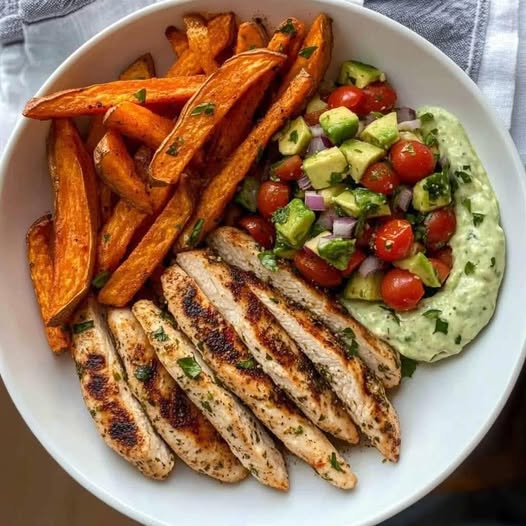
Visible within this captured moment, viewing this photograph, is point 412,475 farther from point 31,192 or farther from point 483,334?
point 31,192

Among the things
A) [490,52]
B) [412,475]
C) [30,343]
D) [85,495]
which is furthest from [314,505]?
[490,52]

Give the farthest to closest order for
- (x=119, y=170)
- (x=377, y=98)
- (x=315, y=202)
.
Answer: (x=377, y=98) < (x=315, y=202) < (x=119, y=170)

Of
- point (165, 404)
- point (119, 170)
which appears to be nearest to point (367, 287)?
point (165, 404)

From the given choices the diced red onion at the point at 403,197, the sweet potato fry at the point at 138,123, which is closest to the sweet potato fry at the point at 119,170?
the sweet potato fry at the point at 138,123

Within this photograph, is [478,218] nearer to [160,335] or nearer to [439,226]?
[439,226]

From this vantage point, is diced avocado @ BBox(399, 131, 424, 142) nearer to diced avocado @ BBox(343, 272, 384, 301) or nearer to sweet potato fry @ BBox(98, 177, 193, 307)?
diced avocado @ BBox(343, 272, 384, 301)
